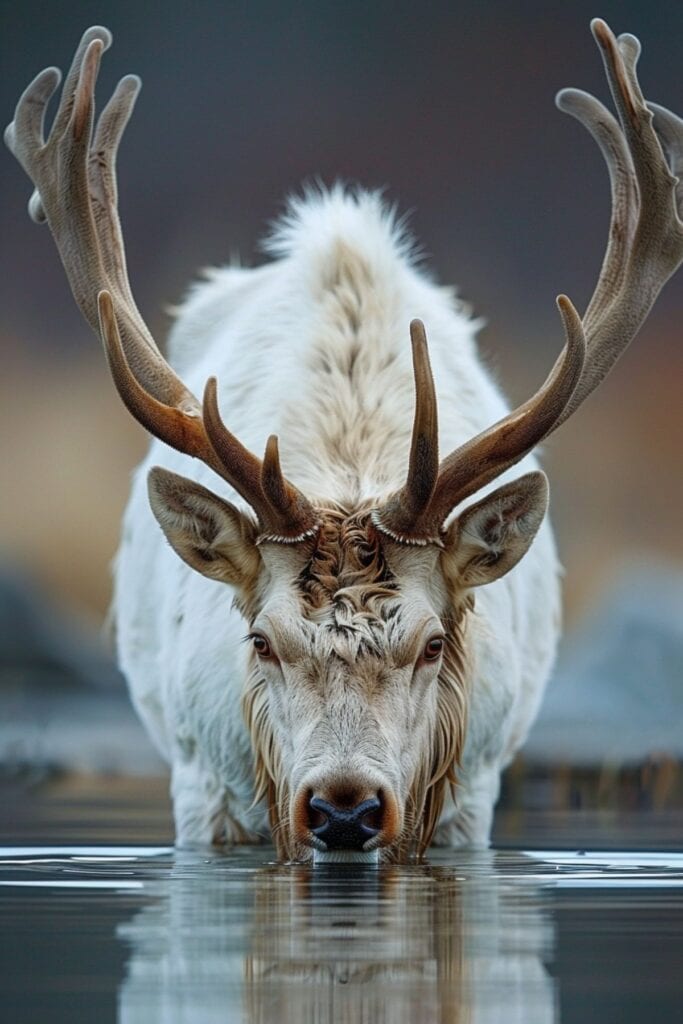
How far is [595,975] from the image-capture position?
419 cm

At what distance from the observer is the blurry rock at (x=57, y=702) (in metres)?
14.9

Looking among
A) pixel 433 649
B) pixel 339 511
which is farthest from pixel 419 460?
pixel 433 649

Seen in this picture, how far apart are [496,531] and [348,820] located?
1.22 m

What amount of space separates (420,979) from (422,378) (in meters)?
2.71

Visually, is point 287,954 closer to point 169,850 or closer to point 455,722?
point 455,722

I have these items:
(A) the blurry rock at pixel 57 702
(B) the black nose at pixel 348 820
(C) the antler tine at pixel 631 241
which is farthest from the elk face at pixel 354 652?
(A) the blurry rock at pixel 57 702

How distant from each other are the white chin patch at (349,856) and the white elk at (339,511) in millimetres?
17

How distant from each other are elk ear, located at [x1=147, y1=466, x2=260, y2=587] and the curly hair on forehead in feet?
0.94

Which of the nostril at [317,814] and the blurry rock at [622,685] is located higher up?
the blurry rock at [622,685]

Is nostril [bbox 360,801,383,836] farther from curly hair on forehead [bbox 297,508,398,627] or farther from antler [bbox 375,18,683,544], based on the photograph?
antler [bbox 375,18,683,544]

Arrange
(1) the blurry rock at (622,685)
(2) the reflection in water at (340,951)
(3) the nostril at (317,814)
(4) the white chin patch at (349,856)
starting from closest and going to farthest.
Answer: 1. (2) the reflection in water at (340,951)
2. (3) the nostril at (317,814)
3. (4) the white chin patch at (349,856)
4. (1) the blurry rock at (622,685)

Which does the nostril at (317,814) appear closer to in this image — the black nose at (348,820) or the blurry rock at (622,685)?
the black nose at (348,820)

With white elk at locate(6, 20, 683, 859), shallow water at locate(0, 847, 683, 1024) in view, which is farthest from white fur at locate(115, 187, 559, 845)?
shallow water at locate(0, 847, 683, 1024)

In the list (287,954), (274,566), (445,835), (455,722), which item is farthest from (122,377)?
(287,954)
